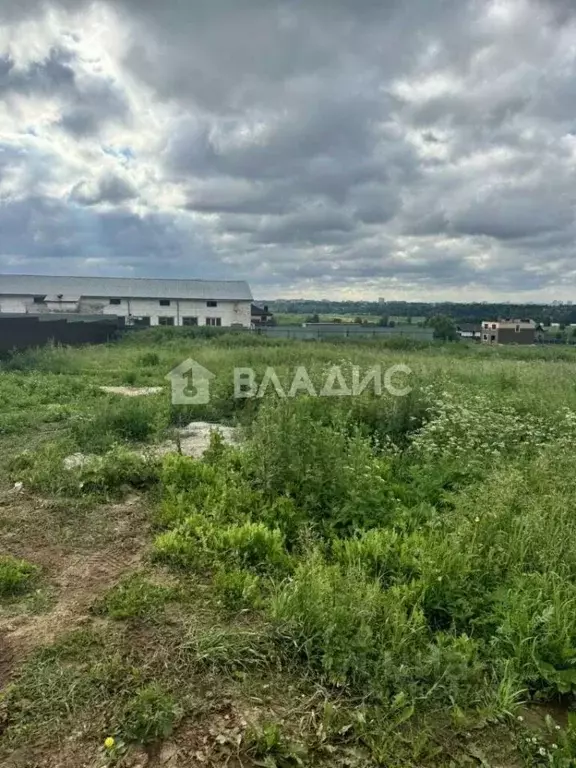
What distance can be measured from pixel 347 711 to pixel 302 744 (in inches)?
9.4

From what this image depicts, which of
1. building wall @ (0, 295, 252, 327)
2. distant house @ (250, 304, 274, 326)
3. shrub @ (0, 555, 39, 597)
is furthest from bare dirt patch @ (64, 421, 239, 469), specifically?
distant house @ (250, 304, 274, 326)

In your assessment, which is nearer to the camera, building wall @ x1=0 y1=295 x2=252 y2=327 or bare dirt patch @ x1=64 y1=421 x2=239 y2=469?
bare dirt patch @ x1=64 y1=421 x2=239 y2=469

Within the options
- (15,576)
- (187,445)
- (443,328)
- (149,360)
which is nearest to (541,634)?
(15,576)

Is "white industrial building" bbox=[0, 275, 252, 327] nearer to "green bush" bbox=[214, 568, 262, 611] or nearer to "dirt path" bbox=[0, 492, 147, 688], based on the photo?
"dirt path" bbox=[0, 492, 147, 688]

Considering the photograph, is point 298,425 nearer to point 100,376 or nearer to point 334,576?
point 334,576

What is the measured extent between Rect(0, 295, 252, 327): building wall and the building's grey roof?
33 cm

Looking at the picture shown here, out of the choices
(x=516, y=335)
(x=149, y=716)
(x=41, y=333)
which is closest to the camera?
(x=149, y=716)

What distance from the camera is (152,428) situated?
5613 mm

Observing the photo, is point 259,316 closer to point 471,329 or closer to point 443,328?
point 471,329

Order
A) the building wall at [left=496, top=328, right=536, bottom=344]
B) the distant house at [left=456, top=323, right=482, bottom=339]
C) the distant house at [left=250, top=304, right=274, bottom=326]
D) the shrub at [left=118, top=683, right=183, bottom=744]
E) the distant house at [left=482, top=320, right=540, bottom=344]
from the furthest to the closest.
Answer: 1. the distant house at [left=250, top=304, right=274, bottom=326]
2. the distant house at [left=456, top=323, right=482, bottom=339]
3. the distant house at [left=482, top=320, right=540, bottom=344]
4. the building wall at [left=496, top=328, right=536, bottom=344]
5. the shrub at [left=118, top=683, right=183, bottom=744]

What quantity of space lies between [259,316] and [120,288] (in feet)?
30.3

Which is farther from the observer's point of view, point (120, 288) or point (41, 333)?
point (120, 288)

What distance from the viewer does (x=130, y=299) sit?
31.2 m

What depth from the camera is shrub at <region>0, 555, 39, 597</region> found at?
2587mm
